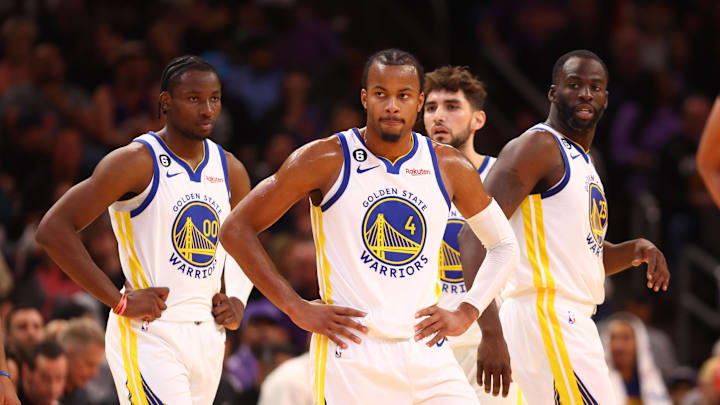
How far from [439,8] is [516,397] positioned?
9.09m

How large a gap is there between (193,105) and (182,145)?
0.75ft

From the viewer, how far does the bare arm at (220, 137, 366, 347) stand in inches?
197

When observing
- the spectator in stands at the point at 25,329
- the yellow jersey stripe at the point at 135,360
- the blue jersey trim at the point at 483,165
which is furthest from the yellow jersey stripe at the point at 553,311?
the spectator in stands at the point at 25,329

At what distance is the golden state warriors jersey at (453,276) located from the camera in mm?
6590

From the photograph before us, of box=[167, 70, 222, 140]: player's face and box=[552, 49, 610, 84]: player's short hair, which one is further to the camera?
box=[552, 49, 610, 84]: player's short hair

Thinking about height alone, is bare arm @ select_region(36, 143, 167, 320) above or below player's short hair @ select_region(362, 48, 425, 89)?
below

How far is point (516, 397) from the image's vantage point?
6.50m

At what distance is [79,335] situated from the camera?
8188 millimetres

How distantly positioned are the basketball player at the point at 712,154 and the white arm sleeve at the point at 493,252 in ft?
6.31

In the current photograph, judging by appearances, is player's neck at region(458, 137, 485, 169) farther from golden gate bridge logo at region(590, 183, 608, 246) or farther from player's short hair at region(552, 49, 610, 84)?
golden gate bridge logo at region(590, 183, 608, 246)

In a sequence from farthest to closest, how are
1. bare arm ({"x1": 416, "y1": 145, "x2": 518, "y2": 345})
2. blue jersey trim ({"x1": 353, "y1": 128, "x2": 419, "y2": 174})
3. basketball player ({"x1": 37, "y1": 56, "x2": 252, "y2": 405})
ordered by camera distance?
1. basketball player ({"x1": 37, "y1": 56, "x2": 252, "y2": 405})
2. bare arm ({"x1": 416, "y1": 145, "x2": 518, "y2": 345})
3. blue jersey trim ({"x1": 353, "y1": 128, "x2": 419, "y2": 174})

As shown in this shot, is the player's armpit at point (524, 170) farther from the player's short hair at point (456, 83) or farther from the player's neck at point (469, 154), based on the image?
the player's short hair at point (456, 83)

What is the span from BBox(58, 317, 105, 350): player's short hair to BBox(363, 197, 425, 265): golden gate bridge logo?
12.5 ft

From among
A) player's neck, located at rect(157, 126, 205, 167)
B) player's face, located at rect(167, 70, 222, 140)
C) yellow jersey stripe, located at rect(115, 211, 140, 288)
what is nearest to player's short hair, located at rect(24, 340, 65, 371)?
yellow jersey stripe, located at rect(115, 211, 140, 288)
